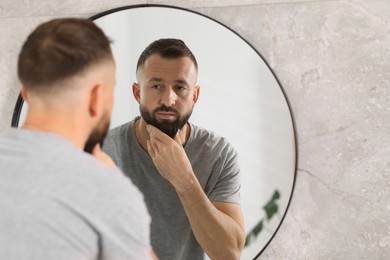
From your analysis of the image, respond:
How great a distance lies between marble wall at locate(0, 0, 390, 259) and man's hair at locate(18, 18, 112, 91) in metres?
0.54

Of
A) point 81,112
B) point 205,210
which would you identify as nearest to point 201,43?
point 205,210

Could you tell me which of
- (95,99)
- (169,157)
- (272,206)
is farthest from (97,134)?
(272,206)

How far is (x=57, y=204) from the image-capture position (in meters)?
0.66

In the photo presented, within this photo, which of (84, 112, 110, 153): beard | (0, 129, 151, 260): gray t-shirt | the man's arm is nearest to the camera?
(0, 129, 151, 260): gray t-shirt

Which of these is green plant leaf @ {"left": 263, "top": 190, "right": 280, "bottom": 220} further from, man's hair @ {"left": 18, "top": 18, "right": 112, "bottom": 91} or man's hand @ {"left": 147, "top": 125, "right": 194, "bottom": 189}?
man's hair @ {"left": 18, "top": 18, "right": 112, "bottom": 91}

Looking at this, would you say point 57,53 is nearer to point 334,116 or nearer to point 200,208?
point 200,208

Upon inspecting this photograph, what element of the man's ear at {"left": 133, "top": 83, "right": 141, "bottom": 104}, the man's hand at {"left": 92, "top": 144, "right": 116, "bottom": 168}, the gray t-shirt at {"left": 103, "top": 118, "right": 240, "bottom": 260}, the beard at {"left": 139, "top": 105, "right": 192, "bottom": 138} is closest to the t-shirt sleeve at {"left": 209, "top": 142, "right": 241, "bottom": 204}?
the gray t-shirt at {"left": 103, "top": 118, "right": 240, "bottom": 260}

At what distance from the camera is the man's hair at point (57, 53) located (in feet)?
2.33

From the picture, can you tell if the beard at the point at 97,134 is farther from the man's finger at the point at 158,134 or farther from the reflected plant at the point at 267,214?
the reflected plant at the point at 267,214

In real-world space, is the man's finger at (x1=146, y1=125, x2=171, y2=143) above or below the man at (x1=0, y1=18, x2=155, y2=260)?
below

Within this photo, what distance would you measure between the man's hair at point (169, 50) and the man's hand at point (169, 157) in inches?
5.9

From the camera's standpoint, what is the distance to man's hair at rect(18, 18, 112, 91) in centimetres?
71

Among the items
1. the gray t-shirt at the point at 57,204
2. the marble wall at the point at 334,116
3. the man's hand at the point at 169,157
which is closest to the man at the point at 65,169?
the gray t-shirt at the point at 57,204

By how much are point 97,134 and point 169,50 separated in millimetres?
450
